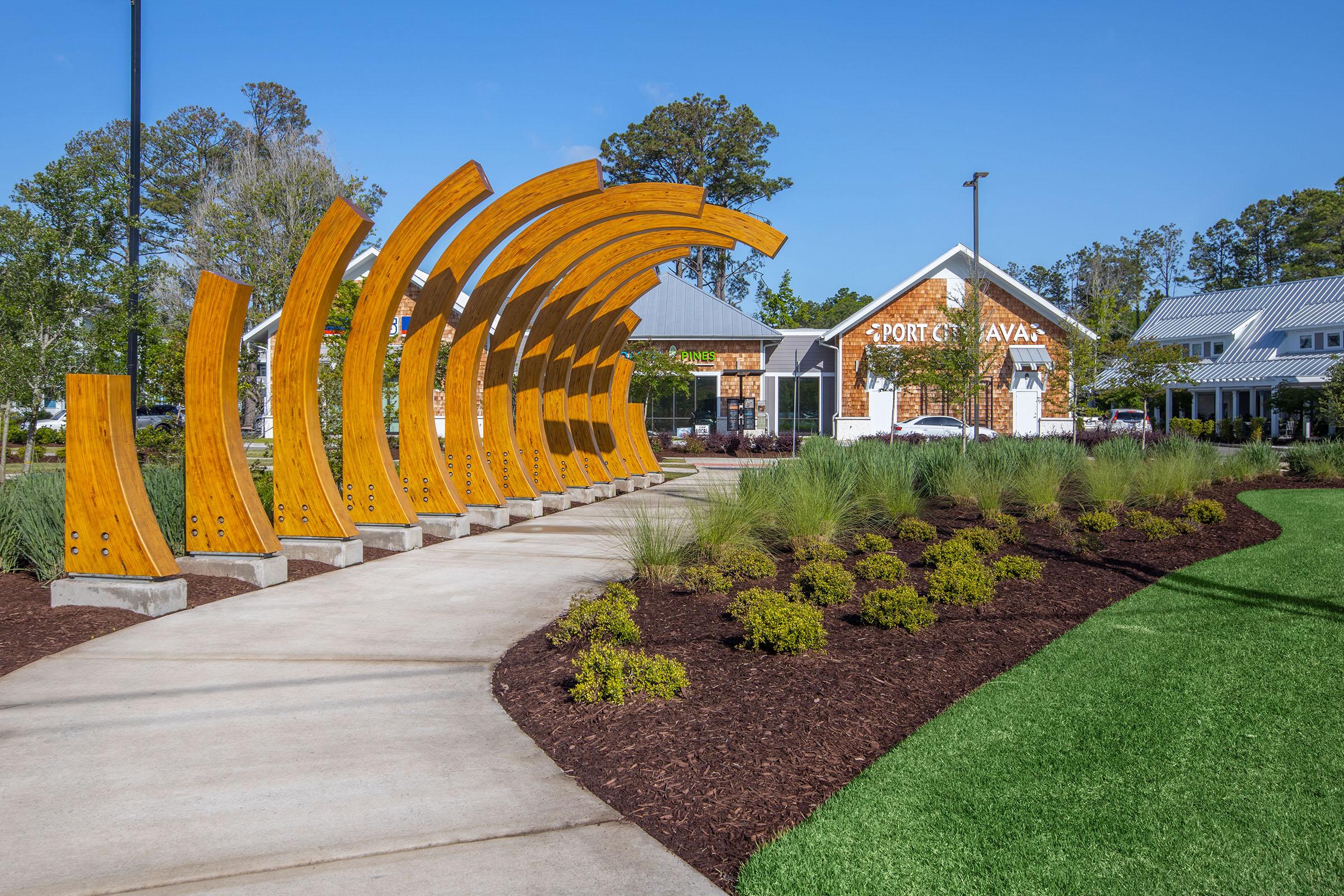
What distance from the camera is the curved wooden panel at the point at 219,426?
7980 mm

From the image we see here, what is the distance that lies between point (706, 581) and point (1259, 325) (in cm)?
4895

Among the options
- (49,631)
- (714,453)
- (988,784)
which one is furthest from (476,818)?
(714,453)

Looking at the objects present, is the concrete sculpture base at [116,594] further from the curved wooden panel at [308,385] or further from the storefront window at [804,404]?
the storefront window at [804,404]

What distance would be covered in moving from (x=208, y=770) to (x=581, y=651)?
1.95 meters

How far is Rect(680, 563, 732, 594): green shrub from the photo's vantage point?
7.59 metres

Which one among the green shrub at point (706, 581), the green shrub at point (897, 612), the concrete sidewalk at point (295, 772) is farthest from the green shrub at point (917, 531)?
the concrete sidewalk at point (295, 772)

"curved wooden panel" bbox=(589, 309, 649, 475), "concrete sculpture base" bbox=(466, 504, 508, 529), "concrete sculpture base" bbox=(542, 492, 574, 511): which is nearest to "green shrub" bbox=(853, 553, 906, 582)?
"concrete sculpture base" bbox=(466, 504, 508, 529)

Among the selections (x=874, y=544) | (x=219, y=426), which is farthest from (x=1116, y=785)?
(x=219, y=426)

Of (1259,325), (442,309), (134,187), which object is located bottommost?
(442,309)

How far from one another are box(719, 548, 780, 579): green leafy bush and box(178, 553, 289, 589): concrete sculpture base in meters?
3.84

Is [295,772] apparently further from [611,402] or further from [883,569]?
[611,402]

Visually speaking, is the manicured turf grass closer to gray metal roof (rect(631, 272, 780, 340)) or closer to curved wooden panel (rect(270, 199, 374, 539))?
curved wooden panel (rect(270, 199, 374, 539))

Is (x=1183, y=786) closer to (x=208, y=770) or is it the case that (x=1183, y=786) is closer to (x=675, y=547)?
(x=208, y=770)

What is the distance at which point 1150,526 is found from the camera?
390 inches
